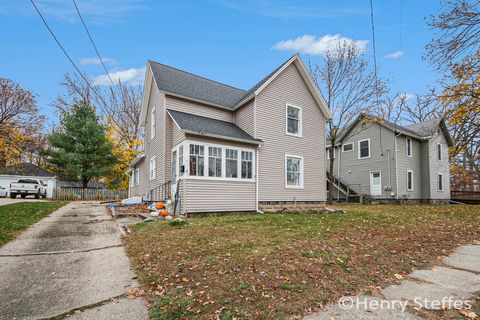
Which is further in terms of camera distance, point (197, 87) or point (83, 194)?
point (83, 194)

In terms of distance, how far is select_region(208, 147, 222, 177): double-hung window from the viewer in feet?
35.9

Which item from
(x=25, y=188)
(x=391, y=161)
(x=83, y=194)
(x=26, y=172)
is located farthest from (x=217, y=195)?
(x=26, y=172)

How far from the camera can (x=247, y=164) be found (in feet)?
39.8

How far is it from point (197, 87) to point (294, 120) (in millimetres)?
5527

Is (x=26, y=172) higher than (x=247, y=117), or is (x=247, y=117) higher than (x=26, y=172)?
(x=247, y=117)

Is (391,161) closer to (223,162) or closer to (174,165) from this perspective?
(223,162)

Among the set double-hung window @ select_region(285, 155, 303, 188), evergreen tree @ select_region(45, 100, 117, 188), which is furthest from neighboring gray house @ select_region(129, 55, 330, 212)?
evergreen tree @ select_region(45, 100, 117, 188)

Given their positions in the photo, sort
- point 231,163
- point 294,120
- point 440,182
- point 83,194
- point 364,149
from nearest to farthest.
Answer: point 231,163, point 294,120, point 364,149, point 440,182, point 83,194

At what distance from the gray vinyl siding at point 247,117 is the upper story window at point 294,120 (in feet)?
6.77

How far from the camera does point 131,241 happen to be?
6.34 metres

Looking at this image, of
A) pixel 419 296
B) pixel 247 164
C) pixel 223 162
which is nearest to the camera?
pixel 419 296

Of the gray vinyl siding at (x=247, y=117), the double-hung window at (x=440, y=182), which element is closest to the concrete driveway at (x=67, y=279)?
the gray vinyl siding at (x=247, y=117)

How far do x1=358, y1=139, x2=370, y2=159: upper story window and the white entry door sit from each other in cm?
168

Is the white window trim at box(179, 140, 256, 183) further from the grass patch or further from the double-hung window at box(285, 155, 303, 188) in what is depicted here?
the grass patch
